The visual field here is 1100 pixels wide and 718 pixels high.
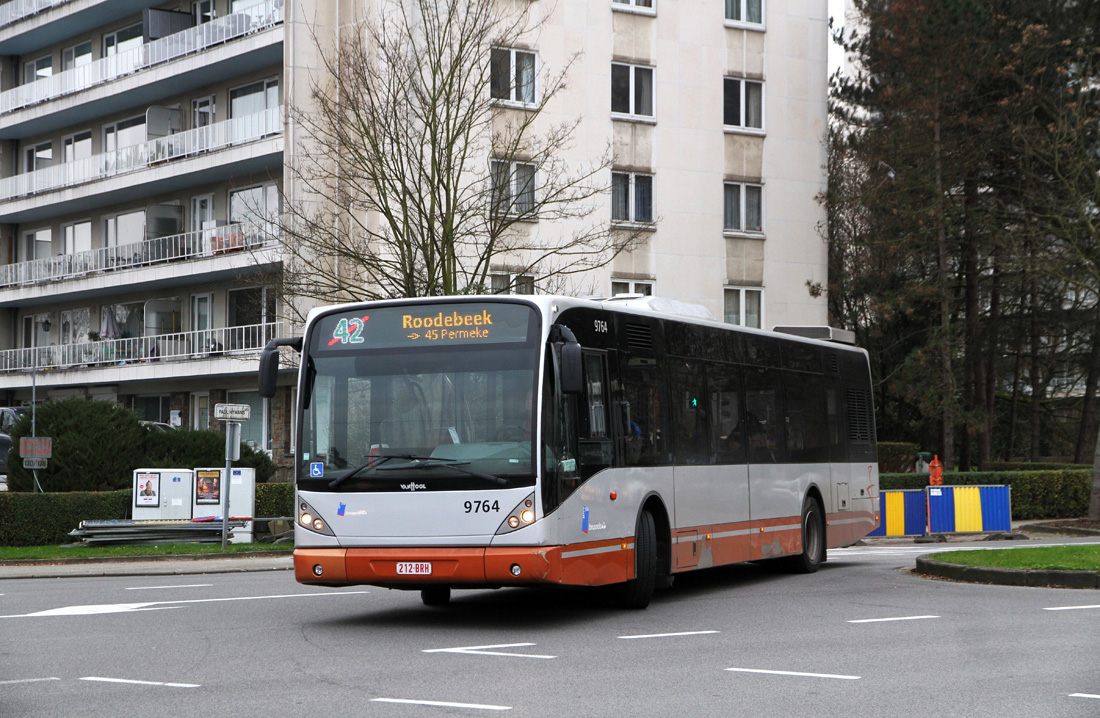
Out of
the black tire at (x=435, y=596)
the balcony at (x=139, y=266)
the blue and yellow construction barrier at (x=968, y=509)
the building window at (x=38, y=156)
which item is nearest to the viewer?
the black tire at (x=435, y=596)

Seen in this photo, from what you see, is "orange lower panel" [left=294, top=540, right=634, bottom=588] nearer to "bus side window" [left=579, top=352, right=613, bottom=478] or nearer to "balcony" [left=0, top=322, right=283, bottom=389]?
"bus side window" [left=579, top=352, right=613, bottom=478]

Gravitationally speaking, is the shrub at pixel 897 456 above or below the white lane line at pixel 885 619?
above

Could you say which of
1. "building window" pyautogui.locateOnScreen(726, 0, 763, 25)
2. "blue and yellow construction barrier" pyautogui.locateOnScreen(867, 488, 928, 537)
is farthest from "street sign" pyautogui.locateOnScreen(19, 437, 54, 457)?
"building window" pyautogui.locateOnScreen(726, 0, 763, 25)

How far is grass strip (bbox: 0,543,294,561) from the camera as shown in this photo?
23219mm

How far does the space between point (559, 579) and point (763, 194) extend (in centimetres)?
2883

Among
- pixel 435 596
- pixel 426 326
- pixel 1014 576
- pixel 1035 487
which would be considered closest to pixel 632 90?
pixel 1035 487

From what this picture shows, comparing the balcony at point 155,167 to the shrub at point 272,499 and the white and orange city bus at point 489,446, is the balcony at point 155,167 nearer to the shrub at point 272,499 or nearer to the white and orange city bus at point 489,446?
the shrub at point 272,499

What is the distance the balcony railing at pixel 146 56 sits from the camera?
39.5m

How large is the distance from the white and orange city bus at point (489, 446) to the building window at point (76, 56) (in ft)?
125

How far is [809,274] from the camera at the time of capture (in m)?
39.9

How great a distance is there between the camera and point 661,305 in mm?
15070

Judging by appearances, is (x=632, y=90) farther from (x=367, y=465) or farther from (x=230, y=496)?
(x=367, y=465)

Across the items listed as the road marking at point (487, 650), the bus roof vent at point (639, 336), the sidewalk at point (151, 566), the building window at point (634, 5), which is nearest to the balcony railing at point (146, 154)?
the building window at point (634, 5)

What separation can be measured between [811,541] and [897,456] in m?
24.6
